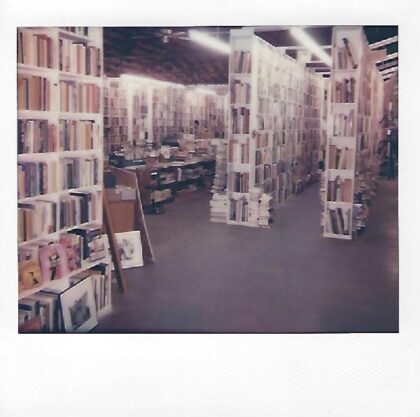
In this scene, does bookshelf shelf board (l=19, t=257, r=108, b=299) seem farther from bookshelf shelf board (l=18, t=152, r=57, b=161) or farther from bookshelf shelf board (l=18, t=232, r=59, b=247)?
bookshelf shelf board (l=18, t=152, r=57, b=161)

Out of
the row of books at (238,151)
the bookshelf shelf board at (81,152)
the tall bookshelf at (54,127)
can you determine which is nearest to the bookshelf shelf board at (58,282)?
the tall bookshelf at (54,127)

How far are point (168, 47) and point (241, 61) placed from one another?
627mm

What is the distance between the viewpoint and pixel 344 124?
392 cm

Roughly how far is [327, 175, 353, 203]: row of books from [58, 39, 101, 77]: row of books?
1.48 m

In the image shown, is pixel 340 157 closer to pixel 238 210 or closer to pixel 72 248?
pixel 238 210

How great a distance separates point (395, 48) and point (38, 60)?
184 centimetres

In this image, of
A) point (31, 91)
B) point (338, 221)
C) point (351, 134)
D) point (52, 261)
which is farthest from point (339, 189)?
point (31, 91)

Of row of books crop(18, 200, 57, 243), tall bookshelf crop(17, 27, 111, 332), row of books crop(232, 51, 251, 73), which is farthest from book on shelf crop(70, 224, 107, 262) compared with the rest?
row of books crop(232, 51, 251, 73)

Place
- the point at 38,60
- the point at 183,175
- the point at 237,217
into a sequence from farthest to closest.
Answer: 1. the point at 183,175
2. the point at 237,217
3. the point at 38,60

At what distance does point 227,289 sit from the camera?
136 inches

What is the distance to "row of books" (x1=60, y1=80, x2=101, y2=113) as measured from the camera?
3311mm

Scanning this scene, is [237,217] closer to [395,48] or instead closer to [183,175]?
[183,175]
